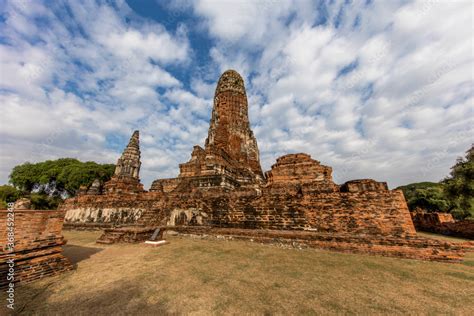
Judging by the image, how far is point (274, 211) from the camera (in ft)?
24.6

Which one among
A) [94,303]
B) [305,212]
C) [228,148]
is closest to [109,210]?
[228,148]

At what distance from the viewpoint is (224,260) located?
15.3 feet

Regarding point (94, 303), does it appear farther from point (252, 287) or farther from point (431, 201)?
point (431, 201)

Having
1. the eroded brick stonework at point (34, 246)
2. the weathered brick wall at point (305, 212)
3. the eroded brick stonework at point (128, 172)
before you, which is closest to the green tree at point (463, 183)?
the weathered brick wall at point (305, 212)

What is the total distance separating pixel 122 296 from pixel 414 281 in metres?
4.90

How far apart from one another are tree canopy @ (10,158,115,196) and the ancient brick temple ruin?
735 inches

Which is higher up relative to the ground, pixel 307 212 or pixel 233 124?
pixel 233 124

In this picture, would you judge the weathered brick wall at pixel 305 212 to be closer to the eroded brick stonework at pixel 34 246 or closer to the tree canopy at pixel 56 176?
the eroded brick stonework at pixel 34 246

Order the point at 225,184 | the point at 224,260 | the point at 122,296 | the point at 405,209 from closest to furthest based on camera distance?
the point at 122,296, the point at 224,260, the point at 405,209, the point at 225,184

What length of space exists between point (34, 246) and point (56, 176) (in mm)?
37203

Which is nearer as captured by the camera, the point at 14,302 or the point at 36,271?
the point at 14,302

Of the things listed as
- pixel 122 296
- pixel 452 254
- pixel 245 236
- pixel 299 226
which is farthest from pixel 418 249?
pixel 122 296

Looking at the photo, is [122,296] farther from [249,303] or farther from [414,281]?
[414,281]

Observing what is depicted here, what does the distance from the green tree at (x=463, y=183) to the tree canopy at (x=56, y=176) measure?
42348 mm
